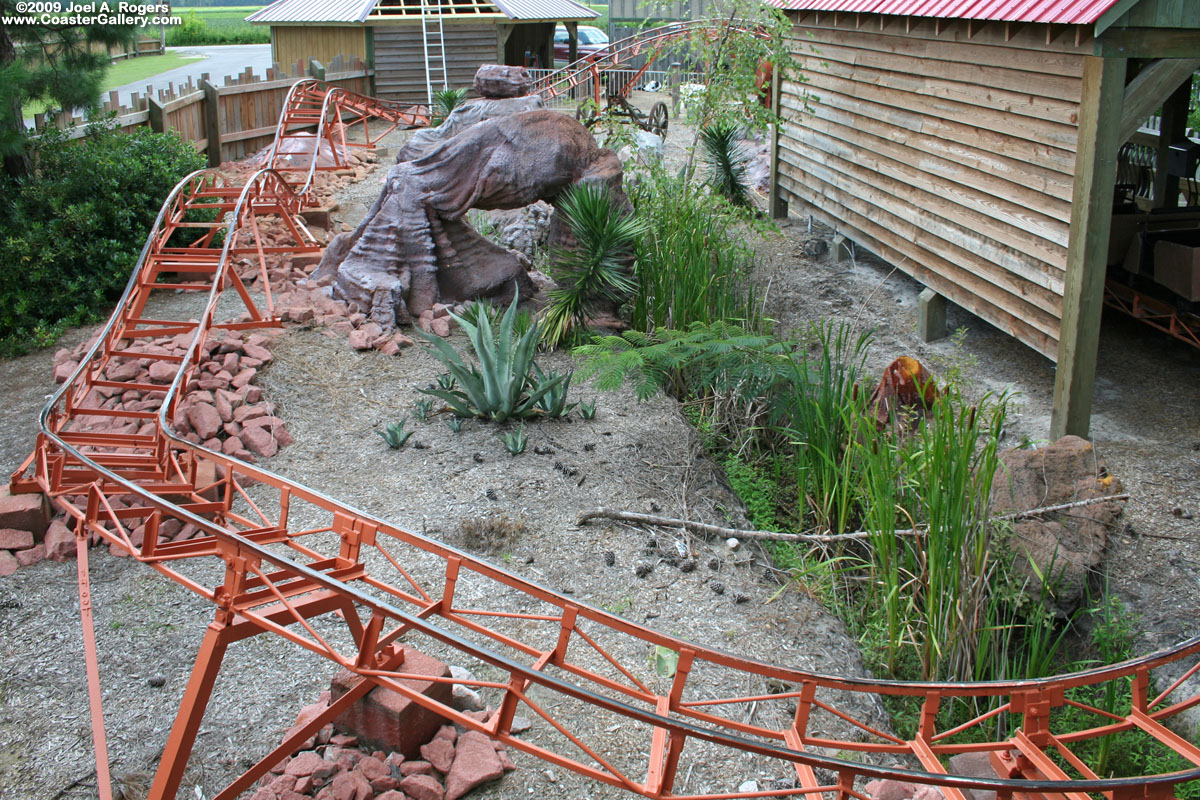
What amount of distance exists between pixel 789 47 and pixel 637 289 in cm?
406

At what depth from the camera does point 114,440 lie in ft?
15.8

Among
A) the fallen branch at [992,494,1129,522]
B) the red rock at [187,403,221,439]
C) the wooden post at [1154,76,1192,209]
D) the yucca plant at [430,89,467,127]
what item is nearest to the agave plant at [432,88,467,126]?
the yucca plant at [430,89,467,127]

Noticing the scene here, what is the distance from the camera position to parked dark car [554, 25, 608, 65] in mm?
26422

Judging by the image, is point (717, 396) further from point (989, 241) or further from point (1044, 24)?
point (1044, 24)

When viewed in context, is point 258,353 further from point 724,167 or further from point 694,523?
point 724,167

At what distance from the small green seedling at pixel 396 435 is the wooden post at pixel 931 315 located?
4.63 metres

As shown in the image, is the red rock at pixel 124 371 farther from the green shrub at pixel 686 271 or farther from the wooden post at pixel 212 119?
the wooden post at pixel 212 119

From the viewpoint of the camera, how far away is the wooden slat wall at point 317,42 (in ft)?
61.7

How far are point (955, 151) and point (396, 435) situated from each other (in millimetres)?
4884

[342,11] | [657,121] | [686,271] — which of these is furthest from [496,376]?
[342,11]

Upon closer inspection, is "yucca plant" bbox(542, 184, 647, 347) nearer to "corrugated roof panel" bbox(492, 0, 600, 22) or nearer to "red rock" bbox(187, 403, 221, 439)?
"red rock" bbox(187, 403, 221, 439)

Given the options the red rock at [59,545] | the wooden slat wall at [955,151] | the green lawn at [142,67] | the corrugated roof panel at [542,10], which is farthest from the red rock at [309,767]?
the green lawn at [142,67]

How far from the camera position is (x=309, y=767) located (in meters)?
3.30

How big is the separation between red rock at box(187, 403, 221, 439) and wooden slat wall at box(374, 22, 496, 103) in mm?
14201
